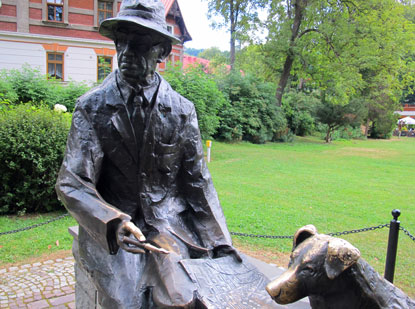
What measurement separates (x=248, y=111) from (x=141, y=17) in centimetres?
1880

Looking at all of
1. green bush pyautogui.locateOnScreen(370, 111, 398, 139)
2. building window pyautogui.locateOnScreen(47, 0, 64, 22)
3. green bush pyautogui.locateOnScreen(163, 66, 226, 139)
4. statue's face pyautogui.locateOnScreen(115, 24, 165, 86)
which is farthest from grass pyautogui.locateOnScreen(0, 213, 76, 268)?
green bush pyautogui.locateOnScreen(370, 111, 398, 139)

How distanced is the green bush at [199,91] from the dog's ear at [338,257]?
11.5m

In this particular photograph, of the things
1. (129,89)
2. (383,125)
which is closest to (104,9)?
(129,89)

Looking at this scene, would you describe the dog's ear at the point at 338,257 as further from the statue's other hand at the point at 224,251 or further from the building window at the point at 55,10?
the building window at the point at 55,10

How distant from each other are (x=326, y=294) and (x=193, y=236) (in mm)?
1141

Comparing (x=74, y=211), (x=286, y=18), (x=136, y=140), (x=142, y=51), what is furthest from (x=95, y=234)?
(x=286, y=18)

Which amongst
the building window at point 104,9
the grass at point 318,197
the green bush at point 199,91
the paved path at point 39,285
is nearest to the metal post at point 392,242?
the grass at point 318,197

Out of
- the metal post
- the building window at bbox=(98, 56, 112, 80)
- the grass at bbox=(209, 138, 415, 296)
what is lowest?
the grass at bbox=(209, 138, 415, 296)

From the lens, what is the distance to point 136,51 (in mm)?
2408

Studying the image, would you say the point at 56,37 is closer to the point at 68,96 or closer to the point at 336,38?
the point at 68,96

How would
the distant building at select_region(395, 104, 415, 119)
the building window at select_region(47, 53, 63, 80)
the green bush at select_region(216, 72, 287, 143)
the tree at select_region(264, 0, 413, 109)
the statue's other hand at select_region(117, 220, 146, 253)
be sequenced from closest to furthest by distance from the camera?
the statue's other hand at select_region(117, 220, 146, 253)
the building window at select_region(47, 53, 63, 80)
the tree at select_region(264, 0, 413, 109)
the green bush at select_region(216, 72, 287, 143)
the distant building at select_region(395, 104, 415, 119)

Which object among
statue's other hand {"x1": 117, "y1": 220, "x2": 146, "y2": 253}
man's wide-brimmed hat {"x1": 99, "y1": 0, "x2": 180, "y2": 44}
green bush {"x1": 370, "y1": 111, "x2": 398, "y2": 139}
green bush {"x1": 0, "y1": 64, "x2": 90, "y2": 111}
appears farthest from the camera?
green bush {"x1": 370, "y1": 111, "x2": 398, "y2": 139}

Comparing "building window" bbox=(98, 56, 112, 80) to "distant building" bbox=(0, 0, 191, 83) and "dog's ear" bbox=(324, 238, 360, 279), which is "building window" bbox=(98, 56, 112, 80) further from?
"dog's ear" bbox=(324, 238, 360, 279)

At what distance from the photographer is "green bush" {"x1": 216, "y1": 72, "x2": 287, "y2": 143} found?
20375 mm
